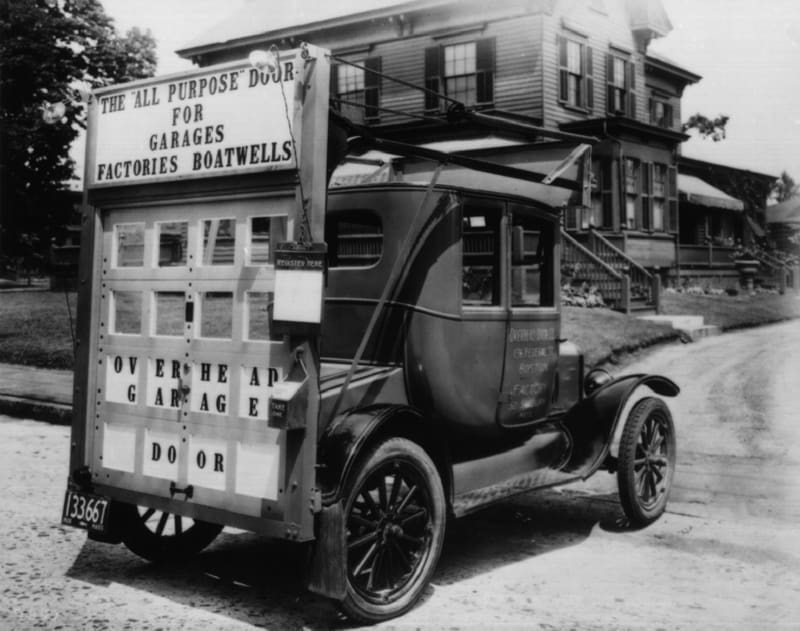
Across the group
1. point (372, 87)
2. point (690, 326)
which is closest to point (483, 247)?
point (690, 326)

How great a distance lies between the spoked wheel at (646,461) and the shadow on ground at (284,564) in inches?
11.2

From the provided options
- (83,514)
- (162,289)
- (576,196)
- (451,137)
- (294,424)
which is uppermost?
(451,137)

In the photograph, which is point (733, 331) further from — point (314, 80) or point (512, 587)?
point (314, 80)

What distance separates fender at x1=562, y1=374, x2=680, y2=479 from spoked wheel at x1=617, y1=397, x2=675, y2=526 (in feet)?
0.41

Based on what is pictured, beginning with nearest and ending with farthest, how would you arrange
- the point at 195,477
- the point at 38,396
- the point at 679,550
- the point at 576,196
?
1. the point at 195,477
2. the point at 679,550
3. the point at 576,196
4. the point at 38,396

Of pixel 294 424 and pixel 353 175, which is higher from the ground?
pixel 353 175

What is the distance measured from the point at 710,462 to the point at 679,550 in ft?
8.87

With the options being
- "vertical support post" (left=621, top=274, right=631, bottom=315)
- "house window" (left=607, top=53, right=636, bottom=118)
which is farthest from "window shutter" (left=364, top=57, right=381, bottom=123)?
"vertical support post" (left=621, top=274, right=631, bottom=315)

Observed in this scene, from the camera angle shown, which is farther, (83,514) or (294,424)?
(83,514)

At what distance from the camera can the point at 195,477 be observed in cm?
444

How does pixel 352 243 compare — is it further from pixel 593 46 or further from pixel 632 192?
pixel 632 192

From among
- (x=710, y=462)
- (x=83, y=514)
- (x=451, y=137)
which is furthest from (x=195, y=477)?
(x=451, y=137)

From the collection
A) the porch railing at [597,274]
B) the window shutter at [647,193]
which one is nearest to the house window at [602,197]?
the window shutter at [647,193]

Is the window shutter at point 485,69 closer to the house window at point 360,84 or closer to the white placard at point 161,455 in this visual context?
the house window at point 360,84
